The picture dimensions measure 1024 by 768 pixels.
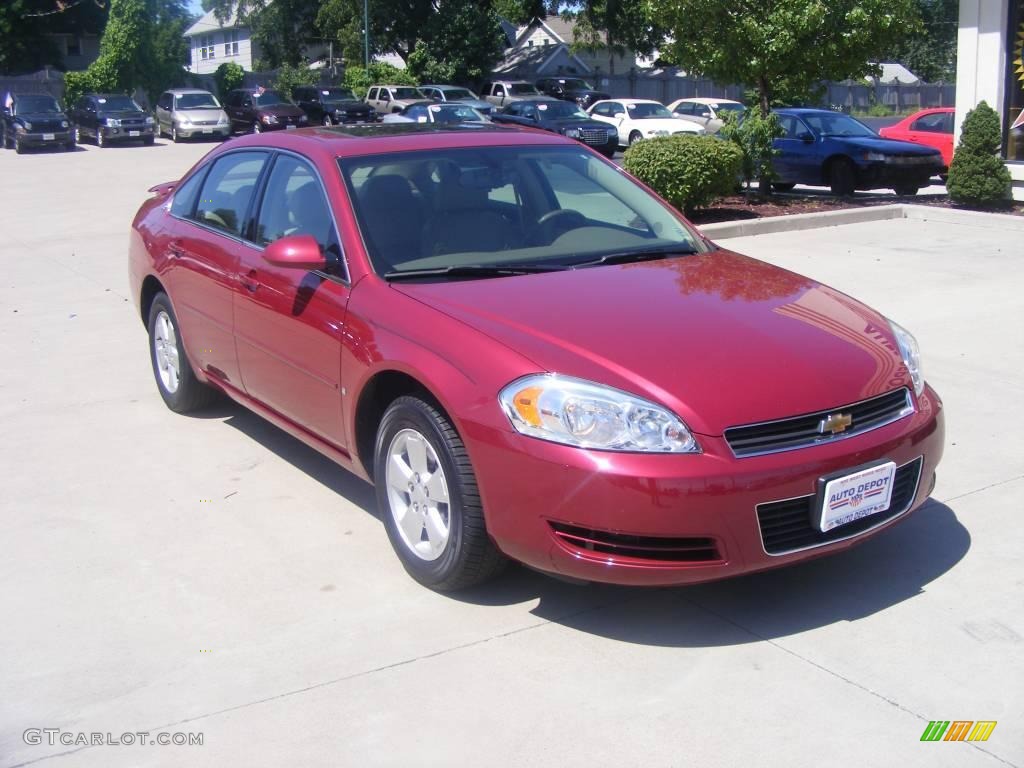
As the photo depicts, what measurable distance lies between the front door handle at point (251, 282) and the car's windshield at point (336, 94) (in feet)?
118

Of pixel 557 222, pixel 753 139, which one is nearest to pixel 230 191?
pixel 557 222

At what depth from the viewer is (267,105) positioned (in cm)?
3903

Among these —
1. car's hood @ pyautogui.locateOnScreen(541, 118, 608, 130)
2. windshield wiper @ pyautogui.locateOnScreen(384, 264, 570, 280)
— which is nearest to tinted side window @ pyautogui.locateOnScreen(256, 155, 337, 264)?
windshield wiper @ pyautogui.locateOnScreen(384, 264, 570, 280)

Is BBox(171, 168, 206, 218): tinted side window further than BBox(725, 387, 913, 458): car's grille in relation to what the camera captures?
Yes

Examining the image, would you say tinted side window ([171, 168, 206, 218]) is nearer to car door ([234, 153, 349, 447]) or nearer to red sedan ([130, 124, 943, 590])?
red sedan ([130, 124, 943, 590])

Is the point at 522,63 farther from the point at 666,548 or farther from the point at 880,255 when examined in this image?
the point at 666,548

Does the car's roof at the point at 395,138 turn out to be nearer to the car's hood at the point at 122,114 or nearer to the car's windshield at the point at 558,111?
the car's windshield at the point at 558,111

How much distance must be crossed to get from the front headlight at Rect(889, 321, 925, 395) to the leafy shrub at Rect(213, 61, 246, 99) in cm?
4884

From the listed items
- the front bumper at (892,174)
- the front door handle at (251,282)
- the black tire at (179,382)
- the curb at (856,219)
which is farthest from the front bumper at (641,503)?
the front bumper at (892,174)

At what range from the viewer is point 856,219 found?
47.2 ft

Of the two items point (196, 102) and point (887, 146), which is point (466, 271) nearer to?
point (887, 146)

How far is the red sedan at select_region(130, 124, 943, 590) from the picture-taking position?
3.72 metres

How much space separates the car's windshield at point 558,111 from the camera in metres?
30.2

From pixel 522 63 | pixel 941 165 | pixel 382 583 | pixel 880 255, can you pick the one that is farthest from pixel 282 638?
pixel 522 63
